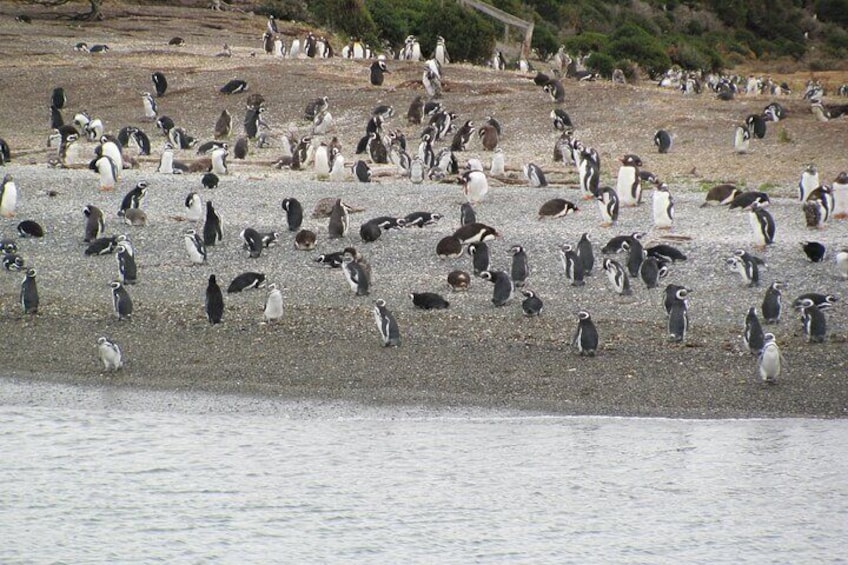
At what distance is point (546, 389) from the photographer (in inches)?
388

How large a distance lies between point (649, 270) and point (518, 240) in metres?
2.12

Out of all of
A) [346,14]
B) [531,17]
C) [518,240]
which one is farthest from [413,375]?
[531,17]

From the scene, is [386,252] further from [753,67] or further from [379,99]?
[753,67]

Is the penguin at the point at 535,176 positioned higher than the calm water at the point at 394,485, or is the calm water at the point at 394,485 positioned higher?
the penguin at the point at 535,176

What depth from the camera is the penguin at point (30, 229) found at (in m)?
14.4

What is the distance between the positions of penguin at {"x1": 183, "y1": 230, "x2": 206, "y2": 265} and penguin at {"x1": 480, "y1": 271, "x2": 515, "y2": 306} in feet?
10.5

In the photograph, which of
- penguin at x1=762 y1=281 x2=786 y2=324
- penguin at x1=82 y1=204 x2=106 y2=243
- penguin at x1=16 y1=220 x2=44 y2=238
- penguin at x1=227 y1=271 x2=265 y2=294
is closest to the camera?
penguin at x1=762 y1=281 x2=786 y2=324

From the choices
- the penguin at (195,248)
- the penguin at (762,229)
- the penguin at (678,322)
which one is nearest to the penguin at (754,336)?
the penguin at (678,322)

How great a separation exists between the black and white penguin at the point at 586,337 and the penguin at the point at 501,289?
4.44 ft

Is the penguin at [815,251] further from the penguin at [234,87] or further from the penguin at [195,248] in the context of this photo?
the penguin at [234,87]

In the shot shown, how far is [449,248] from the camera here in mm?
13141

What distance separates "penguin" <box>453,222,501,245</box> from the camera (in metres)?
13.4

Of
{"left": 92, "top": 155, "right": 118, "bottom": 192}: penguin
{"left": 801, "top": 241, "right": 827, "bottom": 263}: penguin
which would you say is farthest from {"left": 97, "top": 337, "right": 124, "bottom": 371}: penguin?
{"left": 801, "top": 241, "right": 827, "bottom": 263}: penguin

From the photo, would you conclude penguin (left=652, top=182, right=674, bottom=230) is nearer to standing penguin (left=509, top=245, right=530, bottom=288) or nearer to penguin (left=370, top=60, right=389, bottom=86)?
standing penguin (left=509, top=245, right=530, bottom=288)
